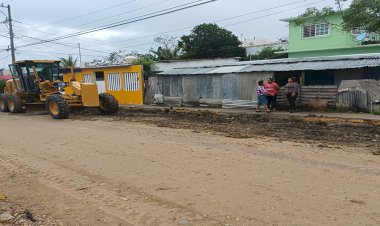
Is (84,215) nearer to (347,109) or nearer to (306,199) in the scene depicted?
(306,199)

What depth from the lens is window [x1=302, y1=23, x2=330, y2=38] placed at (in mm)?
34562

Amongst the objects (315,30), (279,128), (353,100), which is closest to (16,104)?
(279,128)

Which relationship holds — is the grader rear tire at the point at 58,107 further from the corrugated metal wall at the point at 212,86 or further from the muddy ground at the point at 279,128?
the corrugated metal wall at the point at 212,86

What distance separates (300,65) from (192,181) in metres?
13.4

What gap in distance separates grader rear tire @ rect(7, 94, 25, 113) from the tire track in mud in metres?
12.9

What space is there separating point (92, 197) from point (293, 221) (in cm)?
303

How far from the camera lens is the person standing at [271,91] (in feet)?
58.7

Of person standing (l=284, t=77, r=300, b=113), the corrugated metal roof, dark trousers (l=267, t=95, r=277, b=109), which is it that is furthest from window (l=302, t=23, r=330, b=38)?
person standing (l=284, t=77, r=300, b=113)

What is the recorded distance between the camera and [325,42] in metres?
34.7

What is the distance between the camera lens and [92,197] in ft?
20.9

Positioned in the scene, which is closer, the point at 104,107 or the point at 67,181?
the point at 67,181

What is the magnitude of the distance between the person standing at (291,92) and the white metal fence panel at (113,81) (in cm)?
1353

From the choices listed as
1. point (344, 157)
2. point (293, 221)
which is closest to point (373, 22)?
point (344, 157)

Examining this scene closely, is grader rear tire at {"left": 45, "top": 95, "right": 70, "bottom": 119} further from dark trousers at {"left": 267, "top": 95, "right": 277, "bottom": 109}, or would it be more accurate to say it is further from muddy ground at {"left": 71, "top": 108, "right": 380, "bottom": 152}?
dark trousers at {"left": 267, "top": 95, "right": 277, "bottom": 109}
